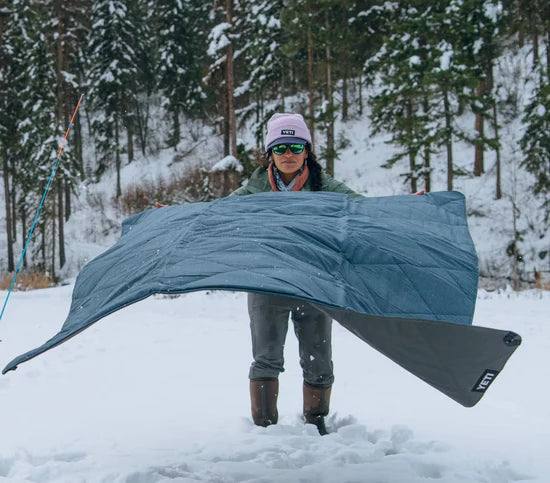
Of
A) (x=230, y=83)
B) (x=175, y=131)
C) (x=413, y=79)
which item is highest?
(x=175, y=131)

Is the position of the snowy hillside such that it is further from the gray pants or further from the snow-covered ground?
the gray pants

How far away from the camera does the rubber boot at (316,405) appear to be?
3463 mm

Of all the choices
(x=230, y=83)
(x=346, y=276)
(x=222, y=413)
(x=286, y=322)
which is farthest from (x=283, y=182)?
(x=230, y=83)

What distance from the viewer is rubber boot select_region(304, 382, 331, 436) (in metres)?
3.46

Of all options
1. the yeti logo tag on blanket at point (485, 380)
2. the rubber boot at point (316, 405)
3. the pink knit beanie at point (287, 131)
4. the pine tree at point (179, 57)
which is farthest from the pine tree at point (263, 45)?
the yeti logo tag on blanket at point (485, 380)

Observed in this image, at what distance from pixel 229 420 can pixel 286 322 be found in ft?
3.28

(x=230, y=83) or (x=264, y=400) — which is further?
(x=230, y=83)

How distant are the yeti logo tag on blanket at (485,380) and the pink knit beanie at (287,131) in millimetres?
1742

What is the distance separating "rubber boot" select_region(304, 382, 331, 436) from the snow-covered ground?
75 millimetres

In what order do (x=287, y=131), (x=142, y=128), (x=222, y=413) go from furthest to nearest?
(x=142, y=128), (x=222, y=413), (x=287, y=131)

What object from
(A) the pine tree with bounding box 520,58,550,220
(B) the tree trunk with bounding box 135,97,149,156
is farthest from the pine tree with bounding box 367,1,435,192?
(B) the tree trunk with bounding box 135,97,149,156

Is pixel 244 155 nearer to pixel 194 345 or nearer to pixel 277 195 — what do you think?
pixel 194 345

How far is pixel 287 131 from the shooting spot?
3.48 m

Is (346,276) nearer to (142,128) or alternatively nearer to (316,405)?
(316,405)
